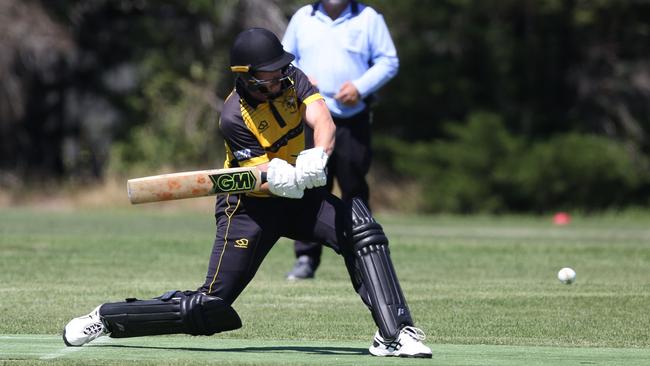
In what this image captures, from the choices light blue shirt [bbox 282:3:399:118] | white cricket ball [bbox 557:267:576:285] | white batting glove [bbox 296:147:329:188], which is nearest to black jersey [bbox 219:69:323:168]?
white batting glove [bbox 296:147:329:188]

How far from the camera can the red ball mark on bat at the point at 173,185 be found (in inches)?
245

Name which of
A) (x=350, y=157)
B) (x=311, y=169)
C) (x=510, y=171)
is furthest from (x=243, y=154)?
(x=510, y=171)

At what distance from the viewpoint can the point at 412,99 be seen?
2469cm

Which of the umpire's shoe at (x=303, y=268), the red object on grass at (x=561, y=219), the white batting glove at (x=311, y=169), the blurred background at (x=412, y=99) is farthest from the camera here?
the blurred background at (x=412, y=99)

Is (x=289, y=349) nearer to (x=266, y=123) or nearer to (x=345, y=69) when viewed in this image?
(x=266, y=123)

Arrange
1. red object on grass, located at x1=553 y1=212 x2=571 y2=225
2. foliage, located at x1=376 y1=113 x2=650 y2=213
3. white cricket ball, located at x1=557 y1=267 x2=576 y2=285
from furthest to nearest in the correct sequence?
foliage, located at x1=376 y1=113 x2=650 y2=213, red object on grass, located at x1=553 y1=212 x2=571 y2=225, white cricket ball, located at x1=557 y1=267 x2=576 y2=285

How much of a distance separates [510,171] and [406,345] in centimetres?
1667

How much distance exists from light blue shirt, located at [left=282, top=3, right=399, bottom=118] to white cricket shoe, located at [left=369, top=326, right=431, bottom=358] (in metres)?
3.76

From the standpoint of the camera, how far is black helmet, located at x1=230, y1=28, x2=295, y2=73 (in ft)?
20.6

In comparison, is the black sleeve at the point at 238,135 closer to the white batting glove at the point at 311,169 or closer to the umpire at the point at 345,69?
the white batting glove at the point at 311,169

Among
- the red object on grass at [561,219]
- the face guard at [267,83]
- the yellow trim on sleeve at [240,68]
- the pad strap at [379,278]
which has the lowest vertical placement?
the red object on grass at [561,219]

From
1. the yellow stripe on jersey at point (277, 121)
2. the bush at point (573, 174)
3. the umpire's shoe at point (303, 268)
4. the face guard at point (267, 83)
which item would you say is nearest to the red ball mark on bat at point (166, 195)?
the yellow stripe on jersey at point (277, 121)

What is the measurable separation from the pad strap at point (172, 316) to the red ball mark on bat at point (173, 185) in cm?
62

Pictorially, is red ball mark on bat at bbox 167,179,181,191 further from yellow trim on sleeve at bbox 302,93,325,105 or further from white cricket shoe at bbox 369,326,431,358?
white cricket shoe at bbox 369,326,431,358
